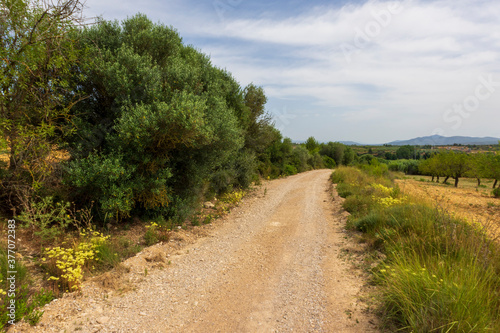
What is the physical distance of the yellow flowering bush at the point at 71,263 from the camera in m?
4.18

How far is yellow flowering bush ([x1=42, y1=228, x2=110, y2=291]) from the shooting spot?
4.18 metres

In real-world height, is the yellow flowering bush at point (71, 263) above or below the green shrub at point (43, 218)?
below

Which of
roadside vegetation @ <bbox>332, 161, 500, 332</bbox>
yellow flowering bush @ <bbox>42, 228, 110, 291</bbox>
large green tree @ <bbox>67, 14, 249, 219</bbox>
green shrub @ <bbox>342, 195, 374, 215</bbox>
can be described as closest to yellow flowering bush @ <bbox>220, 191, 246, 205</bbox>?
large green tree @ <bbox>67, 14, 249, 219</bbox>

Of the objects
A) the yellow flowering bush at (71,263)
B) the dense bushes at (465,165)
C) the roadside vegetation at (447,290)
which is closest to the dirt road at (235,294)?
the yellow flowering bush at (71,263)

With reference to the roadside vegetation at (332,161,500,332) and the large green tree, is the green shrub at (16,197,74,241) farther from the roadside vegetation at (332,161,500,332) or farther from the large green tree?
the roadside vegetation at (332,161,500,332)

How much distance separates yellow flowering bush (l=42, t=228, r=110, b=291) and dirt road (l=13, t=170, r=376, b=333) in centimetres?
35

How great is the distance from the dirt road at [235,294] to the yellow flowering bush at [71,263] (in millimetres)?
347

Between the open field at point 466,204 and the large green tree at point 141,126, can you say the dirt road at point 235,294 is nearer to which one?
the large green tree at point 141,126

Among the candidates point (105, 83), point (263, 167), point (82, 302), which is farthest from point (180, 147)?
point (263, 167)

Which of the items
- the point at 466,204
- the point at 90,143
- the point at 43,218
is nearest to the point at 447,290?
the point at 43,218

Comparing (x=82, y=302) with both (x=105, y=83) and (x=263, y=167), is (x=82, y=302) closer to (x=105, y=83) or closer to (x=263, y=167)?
(x=105, y=83)

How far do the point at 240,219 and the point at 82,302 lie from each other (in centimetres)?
629

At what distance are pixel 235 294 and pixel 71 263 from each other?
9.38 ft

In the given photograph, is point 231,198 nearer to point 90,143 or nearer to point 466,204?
point 90,143
